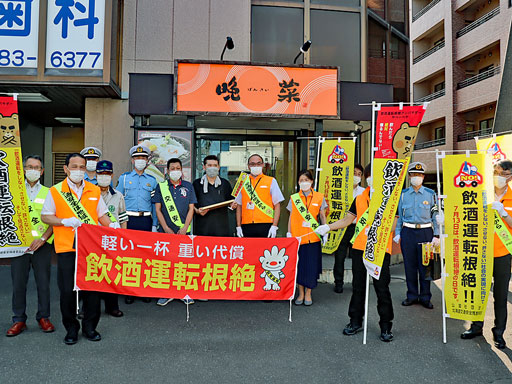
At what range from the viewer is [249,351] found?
4.01 m

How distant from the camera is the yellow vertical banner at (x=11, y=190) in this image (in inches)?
175

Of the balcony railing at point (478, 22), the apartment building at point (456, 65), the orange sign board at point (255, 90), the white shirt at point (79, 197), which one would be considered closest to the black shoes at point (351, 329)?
the white shirt at point (79, 197)

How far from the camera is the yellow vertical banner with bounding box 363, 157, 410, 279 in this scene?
4203 millimetres

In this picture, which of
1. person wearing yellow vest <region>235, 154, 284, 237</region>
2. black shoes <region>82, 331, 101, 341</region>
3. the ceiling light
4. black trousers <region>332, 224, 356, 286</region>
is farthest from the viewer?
the ceiling light

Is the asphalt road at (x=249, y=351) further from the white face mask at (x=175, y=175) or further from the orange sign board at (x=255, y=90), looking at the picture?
the orange sign board at (x=255, y=90)

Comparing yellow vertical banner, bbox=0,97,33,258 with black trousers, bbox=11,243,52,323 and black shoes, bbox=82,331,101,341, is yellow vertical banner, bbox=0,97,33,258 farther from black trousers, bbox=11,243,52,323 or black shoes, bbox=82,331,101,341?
black shoes, bbox=82,331,101,341

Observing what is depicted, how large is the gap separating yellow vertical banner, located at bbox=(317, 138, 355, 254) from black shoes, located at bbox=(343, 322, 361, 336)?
2.36 meters

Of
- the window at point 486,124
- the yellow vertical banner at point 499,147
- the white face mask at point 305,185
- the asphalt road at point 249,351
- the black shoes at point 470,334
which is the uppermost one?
the window at point 486,124

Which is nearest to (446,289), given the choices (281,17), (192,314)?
(192,314)

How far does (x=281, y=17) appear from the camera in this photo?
32.8ft

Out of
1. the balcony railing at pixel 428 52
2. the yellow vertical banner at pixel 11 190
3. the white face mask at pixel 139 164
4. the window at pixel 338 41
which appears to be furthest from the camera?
the balcony railing at pixel 428 52

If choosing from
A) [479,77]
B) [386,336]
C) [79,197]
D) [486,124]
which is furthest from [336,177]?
[479,77]

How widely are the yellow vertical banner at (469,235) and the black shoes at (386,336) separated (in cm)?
79

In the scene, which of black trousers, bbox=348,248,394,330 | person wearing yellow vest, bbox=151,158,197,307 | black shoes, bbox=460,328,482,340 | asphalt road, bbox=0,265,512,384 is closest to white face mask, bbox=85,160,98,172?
person wearing yellow vest, bbox=151,158,197,307
